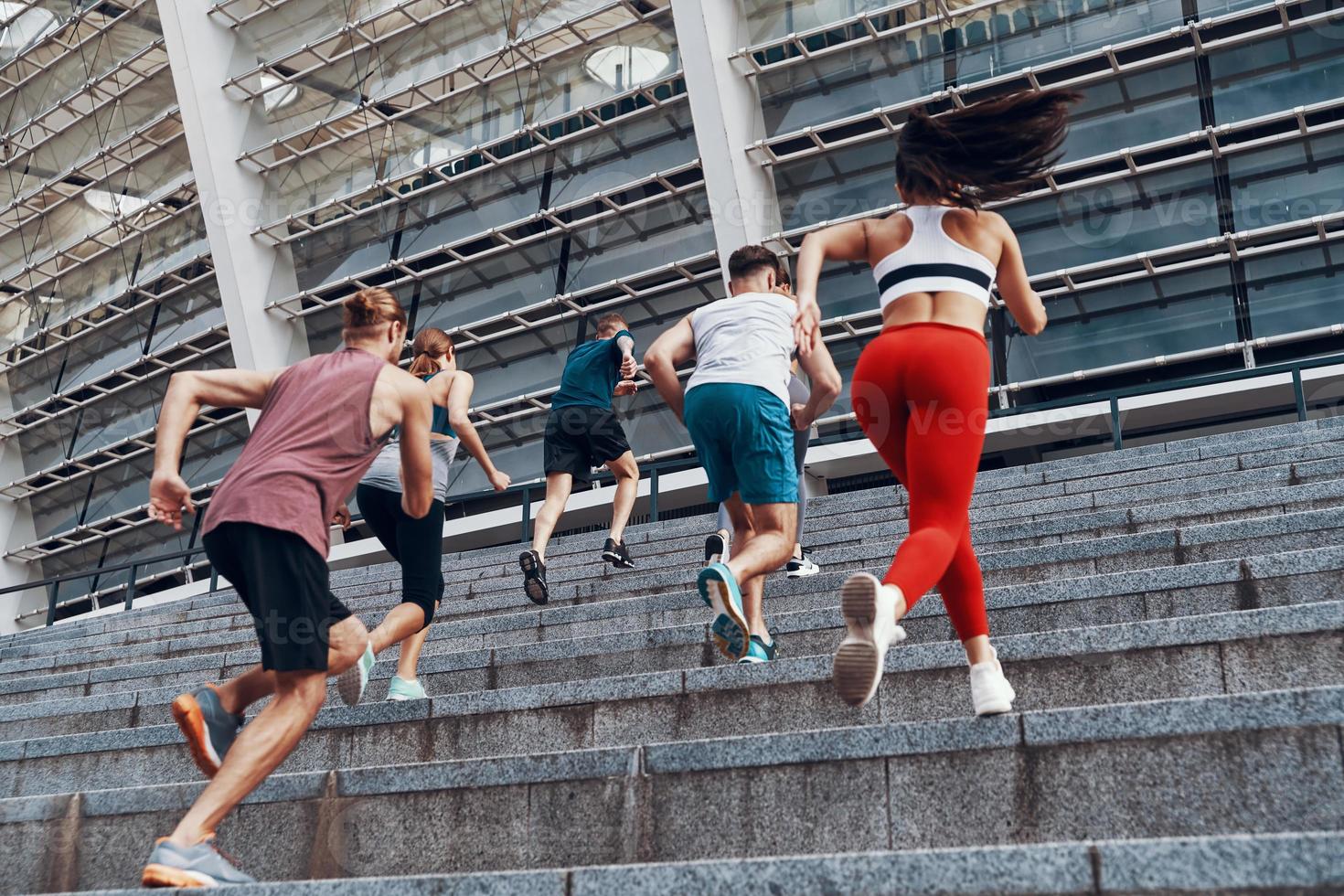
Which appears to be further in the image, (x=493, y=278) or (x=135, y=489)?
(x=135, y=489)

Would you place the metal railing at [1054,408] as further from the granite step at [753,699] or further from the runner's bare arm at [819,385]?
the granite step at [753,699]

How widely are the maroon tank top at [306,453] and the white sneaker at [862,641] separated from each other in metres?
1.41

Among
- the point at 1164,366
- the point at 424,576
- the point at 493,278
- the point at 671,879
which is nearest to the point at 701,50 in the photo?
the point at 493,278

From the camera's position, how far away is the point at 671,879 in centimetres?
256

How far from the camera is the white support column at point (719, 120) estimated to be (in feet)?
64.0

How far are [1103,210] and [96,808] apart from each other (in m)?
17.3

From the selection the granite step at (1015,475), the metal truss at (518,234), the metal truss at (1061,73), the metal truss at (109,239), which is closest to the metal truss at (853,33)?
the metal truss at (1061,73)

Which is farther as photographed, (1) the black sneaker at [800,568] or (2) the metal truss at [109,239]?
(2) the metal truss at [109,239]

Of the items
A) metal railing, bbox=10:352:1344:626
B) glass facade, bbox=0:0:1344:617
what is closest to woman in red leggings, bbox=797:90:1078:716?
metal railing, bbox=10:352:1344:626

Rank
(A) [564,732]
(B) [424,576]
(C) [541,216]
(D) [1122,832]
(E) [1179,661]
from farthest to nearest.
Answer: (C) [541,216]
(B) [424,576]
(A) [564,732]
(E) [1179,661]
(D) [1122,832]

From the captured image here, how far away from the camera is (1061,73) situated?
18.9 m

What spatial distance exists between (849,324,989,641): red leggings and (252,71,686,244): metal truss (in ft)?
59.5

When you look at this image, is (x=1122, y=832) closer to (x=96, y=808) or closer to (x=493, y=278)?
(x=96, y=808)

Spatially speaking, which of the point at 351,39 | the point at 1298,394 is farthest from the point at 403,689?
the point at 351,39
